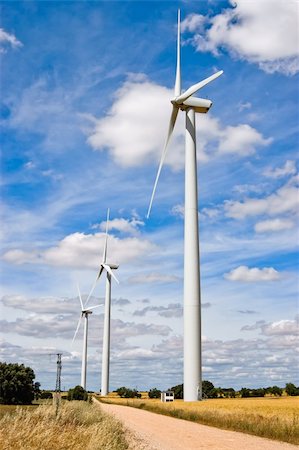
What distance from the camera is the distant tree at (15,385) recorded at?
5020 inches

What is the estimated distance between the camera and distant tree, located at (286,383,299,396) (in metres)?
125

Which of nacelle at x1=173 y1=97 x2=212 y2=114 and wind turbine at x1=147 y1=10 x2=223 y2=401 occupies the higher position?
nacelle at x1=173 y1=97 x2=212 y2=114

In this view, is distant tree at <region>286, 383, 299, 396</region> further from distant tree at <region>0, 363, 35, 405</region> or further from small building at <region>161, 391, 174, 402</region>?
distant tree at <region>0, 363, 35, 405</region>

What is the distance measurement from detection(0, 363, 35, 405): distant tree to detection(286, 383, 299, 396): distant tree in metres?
61.9

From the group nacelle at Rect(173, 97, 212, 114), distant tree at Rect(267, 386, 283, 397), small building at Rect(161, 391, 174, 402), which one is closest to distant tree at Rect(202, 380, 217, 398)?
distant tree at Rect(267, 386, 283, 397)

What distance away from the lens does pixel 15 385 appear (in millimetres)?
128375

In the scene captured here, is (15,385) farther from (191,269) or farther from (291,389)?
(191,269)

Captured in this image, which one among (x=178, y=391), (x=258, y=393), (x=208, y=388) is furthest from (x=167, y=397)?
(x=258, y=393)

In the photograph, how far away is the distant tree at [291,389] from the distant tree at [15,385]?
61.9 metres

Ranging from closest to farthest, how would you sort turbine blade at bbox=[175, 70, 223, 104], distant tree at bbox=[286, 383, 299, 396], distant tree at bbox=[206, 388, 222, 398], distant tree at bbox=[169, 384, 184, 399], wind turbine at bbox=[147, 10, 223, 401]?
1. wind turbine at bbox=[147, 10, 223, 401]
2. turbine blade at bbox=[175, 70, 223, 104]
3. distant tree at bbox=[169, 384, 184, 399]
4. distant tree at bbox=[206, 388, 222, 398]
5. distant tree at bbox=[286, 383, 299, 396]

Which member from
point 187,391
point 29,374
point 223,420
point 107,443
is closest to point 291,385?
point 29,374

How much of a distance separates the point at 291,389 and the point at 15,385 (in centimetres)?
6471

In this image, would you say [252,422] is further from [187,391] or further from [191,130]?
[191,130]

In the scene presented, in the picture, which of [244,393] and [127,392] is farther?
[127,392]
